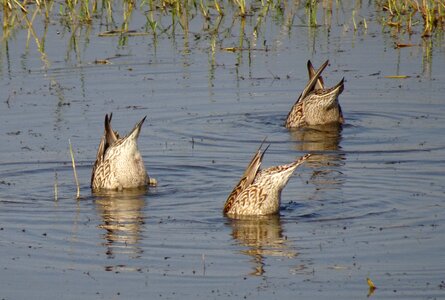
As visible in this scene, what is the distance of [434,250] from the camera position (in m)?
8.51

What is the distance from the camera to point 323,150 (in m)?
13.0

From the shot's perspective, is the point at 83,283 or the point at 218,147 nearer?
the point at 83,283

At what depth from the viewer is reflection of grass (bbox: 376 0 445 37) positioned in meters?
17.7

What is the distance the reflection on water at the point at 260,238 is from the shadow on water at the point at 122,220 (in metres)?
0.79

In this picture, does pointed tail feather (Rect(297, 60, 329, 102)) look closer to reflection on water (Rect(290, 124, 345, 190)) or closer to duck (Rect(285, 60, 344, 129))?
duck (Rect(285, 60, 344, 129))

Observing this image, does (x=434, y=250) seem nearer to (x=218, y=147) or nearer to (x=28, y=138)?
(x=218, y=147)

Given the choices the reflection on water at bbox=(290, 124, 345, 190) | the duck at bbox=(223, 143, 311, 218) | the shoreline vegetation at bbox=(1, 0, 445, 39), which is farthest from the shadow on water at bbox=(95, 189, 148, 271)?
the shoreline vegetation at bbox=(1, 0, 445, 39)

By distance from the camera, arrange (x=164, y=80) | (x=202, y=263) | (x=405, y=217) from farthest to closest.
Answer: (x=164, y=80), (x=405, y=217), (x=202, y=263)

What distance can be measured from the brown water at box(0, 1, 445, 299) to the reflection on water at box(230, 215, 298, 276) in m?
0.03

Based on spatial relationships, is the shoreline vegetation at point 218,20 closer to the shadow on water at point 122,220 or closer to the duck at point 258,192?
the shadow on water at point 122,220

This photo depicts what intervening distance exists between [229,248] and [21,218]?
6.79ft

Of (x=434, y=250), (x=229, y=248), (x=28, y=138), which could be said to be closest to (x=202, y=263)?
(x=229, y=248)

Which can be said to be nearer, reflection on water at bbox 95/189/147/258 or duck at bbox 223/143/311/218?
reflection on water at bbox 95/189/147/258

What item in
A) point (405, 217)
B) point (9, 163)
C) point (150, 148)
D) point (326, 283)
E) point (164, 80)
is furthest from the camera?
point (164, 80)
